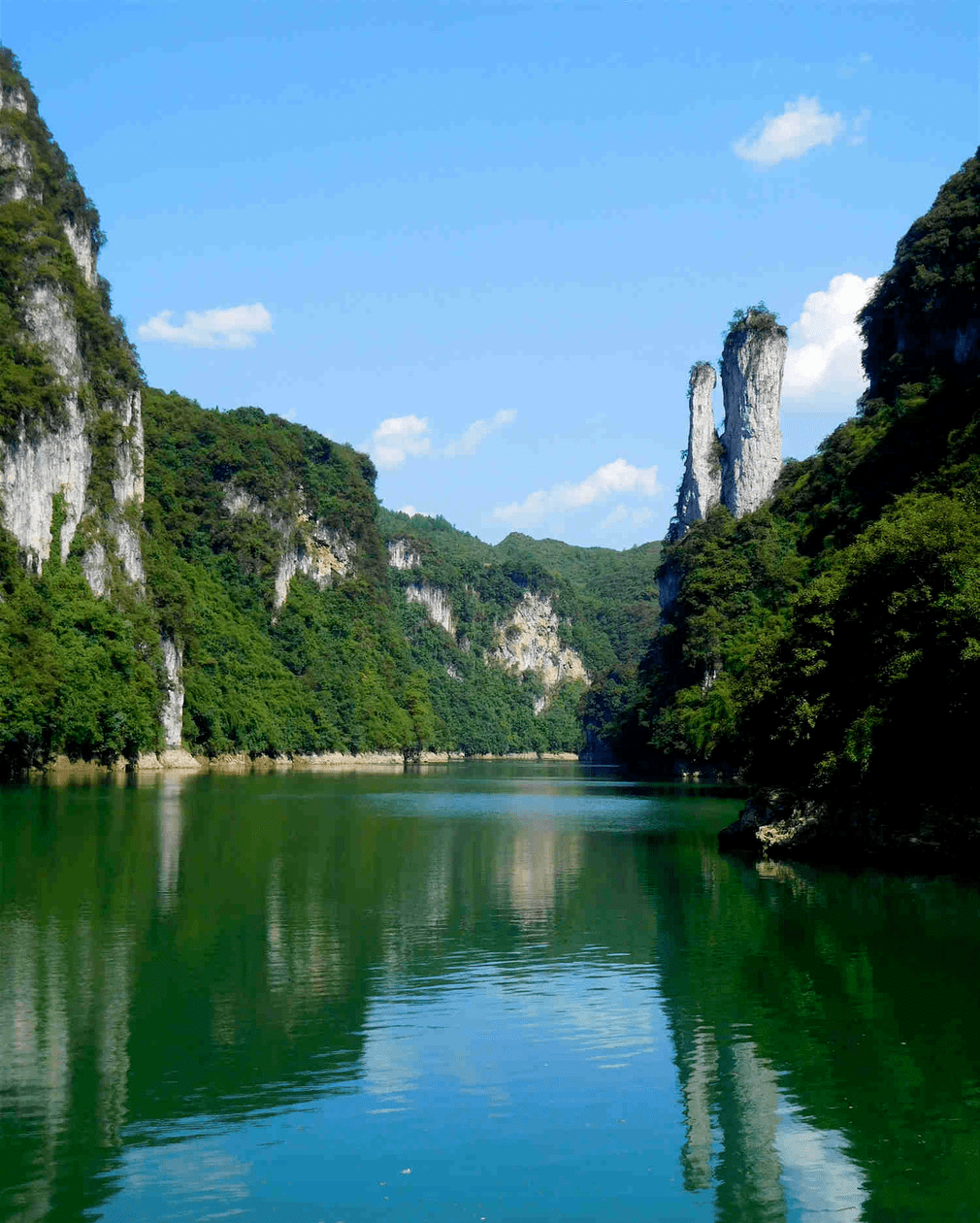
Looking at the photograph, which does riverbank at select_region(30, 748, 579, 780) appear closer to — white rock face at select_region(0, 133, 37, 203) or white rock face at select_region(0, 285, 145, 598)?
white rock face at select_region(0, 285, 145, 598)

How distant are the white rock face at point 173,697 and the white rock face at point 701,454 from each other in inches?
1944

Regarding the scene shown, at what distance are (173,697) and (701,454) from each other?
5465cm

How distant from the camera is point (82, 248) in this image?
96.6 m

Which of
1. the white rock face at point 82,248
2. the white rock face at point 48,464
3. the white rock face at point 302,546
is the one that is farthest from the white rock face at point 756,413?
the white rock face at point 48,464

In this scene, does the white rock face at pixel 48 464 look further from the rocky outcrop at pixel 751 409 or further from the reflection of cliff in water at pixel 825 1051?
the reflection of cliff in water at pixel 825 1051

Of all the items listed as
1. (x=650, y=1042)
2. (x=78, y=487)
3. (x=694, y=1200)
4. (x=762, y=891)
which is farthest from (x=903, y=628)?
(x=78, y=487)

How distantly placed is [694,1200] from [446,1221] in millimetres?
1938

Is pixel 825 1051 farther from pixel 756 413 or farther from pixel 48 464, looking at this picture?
pixel 756 413

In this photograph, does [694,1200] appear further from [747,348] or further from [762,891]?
[747,348]

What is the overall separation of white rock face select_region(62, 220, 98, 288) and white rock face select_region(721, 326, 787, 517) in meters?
53.5

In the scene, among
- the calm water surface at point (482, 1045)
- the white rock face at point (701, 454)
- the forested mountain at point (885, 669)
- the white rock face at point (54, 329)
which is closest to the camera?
the calm water surface at point (482, 1045)

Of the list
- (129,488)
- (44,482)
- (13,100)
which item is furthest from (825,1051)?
(13,100)

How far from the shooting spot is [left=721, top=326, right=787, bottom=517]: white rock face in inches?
4444

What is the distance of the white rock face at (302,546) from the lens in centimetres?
13275
